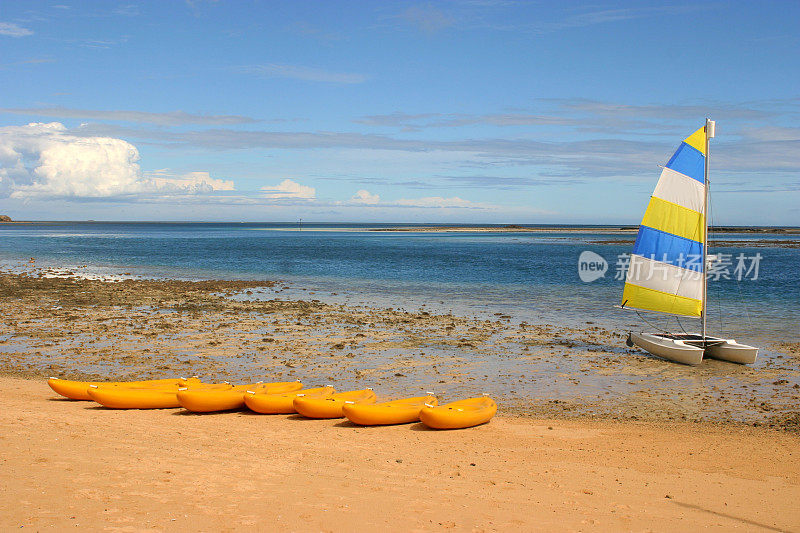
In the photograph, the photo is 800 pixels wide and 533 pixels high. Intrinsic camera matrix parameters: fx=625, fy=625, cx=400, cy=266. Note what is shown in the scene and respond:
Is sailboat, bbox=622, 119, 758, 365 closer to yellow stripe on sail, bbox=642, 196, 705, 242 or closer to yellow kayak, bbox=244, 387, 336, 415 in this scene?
yellow stripe on sail, bbox=642, 196, 705, 242

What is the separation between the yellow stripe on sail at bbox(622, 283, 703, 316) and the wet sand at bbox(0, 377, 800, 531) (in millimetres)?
8902

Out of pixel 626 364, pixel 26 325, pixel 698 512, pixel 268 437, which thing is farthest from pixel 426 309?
pixel 698 512

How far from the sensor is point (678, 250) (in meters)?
21.5

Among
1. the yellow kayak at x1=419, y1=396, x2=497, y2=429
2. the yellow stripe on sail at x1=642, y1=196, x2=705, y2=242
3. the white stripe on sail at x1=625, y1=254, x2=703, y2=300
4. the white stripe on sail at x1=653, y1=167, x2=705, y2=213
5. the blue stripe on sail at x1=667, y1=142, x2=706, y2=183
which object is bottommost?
the yellow kayak at x1=419, y1=396, x2=497, y2=429

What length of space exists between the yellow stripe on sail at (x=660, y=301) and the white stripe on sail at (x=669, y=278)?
0.55ft

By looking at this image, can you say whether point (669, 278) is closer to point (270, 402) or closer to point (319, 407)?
point (319, 407)

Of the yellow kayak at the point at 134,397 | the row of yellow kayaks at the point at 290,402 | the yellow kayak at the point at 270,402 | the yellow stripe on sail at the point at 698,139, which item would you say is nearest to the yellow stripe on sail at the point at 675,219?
the yellow stripe on sail at the point at 698,139

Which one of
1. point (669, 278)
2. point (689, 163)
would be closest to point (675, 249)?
point (669, 278)

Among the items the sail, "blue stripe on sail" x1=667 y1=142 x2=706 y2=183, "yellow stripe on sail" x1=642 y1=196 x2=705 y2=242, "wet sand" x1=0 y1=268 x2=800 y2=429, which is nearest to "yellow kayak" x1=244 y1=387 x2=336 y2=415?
"wet sand" x1=0 y1=268 x2=800 y2=429

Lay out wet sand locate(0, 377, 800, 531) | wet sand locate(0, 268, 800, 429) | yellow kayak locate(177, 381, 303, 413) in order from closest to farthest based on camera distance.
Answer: wet sand locate(0, 377, 800, 531) < yellow kayak locate(177, 381, 303, 413) < wet sand locate(0, 268, 800, 429)

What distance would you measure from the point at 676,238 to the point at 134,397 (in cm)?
1757

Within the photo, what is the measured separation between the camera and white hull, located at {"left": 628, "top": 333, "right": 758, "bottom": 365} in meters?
19.7

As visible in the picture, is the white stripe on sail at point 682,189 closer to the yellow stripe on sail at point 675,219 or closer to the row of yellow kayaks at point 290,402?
the yellow stripe on sail at point 675,219

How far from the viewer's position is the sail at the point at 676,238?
21.0m
